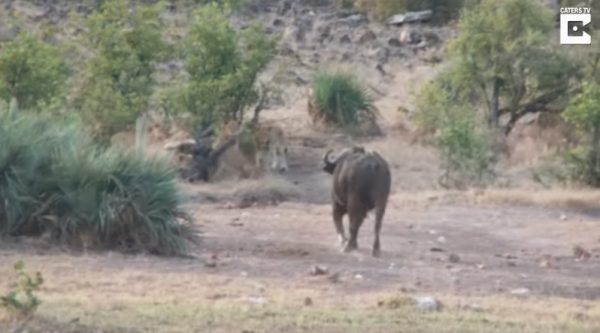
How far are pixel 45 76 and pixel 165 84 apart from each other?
6652 mm

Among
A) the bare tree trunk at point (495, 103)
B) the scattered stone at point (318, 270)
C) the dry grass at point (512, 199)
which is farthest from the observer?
the bare tree trunk at point (495, 103)

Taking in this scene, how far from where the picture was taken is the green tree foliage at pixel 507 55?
36625 mm

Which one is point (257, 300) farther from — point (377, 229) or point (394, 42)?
point (394, 42)

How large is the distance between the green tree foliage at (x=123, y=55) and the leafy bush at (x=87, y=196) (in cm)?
1259

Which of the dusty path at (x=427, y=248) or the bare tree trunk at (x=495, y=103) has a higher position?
the bare tree trunk at (x=495, y=103)

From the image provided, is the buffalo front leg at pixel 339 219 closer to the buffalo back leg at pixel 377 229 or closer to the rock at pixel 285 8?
the buffalo back leg at pixel 377 229

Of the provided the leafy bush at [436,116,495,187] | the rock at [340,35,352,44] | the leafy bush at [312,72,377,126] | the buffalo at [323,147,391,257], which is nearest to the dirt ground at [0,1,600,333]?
the buffalo at [323,147,391,257]

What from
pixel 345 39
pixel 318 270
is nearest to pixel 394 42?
pixel 345 39

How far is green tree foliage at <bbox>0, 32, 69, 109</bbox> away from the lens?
29.5 meters

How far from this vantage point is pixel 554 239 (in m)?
24.2

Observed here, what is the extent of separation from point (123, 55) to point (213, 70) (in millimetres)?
2358

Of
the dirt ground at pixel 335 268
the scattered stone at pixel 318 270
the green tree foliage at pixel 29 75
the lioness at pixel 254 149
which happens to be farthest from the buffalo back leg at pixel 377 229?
the lioness at pixel 254 149

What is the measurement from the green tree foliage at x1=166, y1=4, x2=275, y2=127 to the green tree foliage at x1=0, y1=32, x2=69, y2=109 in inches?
146

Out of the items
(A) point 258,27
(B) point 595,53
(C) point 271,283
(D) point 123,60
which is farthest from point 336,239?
(B) point 595,53
